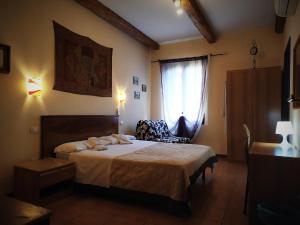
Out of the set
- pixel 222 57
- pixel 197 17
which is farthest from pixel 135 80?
pixel 222 57

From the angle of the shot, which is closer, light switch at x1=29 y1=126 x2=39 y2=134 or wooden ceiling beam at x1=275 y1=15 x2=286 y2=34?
light switch at x1=29 y1=126 x2=39 y2=134

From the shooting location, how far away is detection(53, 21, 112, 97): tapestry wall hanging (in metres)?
3.38

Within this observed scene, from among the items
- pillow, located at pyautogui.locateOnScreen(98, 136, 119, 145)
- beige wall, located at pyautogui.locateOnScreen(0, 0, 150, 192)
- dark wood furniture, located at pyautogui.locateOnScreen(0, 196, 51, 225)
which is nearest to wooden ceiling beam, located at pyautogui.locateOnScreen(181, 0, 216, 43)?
beige wall, located at pyautogui.locateOnScreen(0, 0, 150, 192)

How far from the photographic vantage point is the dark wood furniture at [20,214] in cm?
102

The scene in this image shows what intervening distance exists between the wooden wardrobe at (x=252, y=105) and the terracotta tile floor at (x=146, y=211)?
1.74m

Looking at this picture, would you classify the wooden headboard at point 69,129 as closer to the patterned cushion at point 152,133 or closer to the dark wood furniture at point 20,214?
the patterned cushion at point 152,133

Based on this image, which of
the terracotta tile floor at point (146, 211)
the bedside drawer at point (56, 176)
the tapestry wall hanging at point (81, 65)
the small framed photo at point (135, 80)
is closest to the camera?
the terracotta tile floor at point (146, 211)

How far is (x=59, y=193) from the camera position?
2.77 m

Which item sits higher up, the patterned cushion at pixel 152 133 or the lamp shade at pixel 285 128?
the lamp shade at pixel 285 128

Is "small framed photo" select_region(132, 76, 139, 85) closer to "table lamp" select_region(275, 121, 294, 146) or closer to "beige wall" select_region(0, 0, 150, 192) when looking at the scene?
"beige wall" select_region(0, 0, 150, 192)

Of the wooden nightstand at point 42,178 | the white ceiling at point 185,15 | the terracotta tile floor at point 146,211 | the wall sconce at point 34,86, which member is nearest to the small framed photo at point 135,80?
the white ceiling at point 185,15

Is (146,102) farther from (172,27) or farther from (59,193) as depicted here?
(59,193)

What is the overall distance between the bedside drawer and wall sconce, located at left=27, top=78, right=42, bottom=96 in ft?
3.73

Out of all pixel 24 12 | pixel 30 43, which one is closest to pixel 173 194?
pixel 30 43
